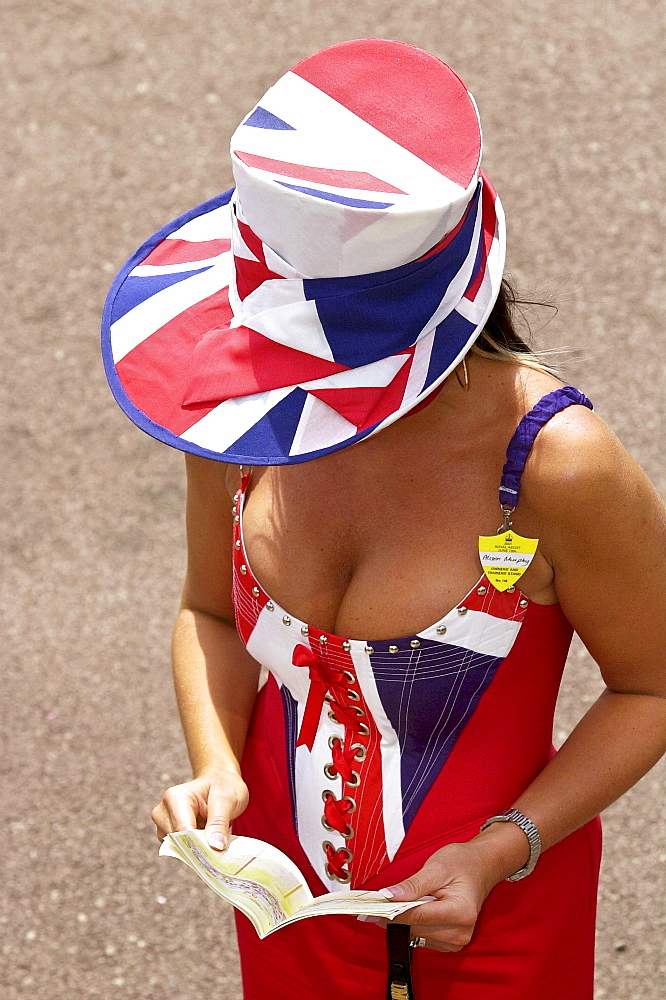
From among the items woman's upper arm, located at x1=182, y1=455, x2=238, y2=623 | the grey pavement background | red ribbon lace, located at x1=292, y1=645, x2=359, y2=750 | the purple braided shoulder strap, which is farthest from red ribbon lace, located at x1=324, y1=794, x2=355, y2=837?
the grey pavement background

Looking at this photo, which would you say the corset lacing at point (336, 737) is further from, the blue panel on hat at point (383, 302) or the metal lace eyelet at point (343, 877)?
the blue panel on hat at point (383, 302)

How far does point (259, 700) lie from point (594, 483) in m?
0.78

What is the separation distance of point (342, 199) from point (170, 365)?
1.22 ft

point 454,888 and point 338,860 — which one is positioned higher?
point 454,888

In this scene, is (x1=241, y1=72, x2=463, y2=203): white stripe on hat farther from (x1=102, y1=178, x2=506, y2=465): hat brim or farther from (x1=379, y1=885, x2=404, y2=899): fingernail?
(x1=379, y1=885, x2=404, y2=899): fingernail

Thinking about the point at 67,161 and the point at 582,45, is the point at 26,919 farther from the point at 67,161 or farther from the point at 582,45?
the point at 582,45

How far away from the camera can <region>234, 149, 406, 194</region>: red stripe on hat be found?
4.53 ft

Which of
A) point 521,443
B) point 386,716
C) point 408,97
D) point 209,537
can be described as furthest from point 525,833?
point 408,97

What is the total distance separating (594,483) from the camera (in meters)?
1.55

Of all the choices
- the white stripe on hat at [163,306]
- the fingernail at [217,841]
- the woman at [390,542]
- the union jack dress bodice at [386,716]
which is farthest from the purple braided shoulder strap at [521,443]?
the fingernail at [217,841]

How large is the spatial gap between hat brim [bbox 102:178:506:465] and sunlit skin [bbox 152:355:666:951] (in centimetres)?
16

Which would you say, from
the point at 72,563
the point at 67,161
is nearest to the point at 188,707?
the point at 72,563

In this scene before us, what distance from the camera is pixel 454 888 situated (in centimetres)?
163

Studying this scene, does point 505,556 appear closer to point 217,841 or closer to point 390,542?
point 390,542
